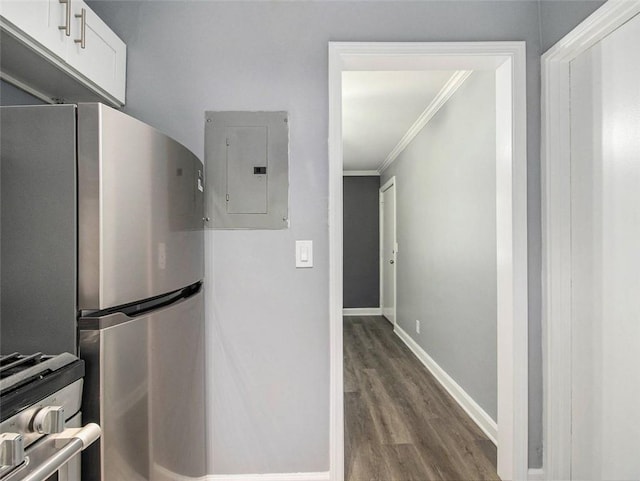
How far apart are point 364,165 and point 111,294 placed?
5.30 m

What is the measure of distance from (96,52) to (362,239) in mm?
5298

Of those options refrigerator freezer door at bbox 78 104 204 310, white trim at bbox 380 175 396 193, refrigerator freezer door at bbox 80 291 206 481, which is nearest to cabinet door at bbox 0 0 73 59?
refrigerator freezer door at bbox 78 104 204 310

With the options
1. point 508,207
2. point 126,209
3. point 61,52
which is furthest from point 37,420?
point 508,207

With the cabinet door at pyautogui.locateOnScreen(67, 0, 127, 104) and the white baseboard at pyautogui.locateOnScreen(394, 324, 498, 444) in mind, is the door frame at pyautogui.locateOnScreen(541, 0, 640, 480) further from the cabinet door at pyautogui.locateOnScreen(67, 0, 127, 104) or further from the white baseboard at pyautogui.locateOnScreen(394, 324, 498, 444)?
the cabinet door at pyautogui.locateOnScreen(67, 0, 127, 104)

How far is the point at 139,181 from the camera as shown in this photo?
43.2 inches

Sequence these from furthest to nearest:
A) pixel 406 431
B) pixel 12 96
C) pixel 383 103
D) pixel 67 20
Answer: pixel 383 103, pixel 406 431, pixel 12 96, pixel 67 20

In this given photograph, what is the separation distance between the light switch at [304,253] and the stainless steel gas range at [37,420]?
102cm

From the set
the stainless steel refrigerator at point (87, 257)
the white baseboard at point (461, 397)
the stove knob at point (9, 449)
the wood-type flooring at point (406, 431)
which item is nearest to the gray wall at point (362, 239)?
the white baseboard at point (461, 397)

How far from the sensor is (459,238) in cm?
279

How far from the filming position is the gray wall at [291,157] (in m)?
1.72

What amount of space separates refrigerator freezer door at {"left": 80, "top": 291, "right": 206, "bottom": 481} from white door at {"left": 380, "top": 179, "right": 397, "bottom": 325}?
13.8ft

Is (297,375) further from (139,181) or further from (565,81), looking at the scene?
(565,81)

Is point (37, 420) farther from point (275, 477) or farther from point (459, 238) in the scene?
point (459, 238)

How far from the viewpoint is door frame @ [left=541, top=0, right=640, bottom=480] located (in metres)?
1.67
